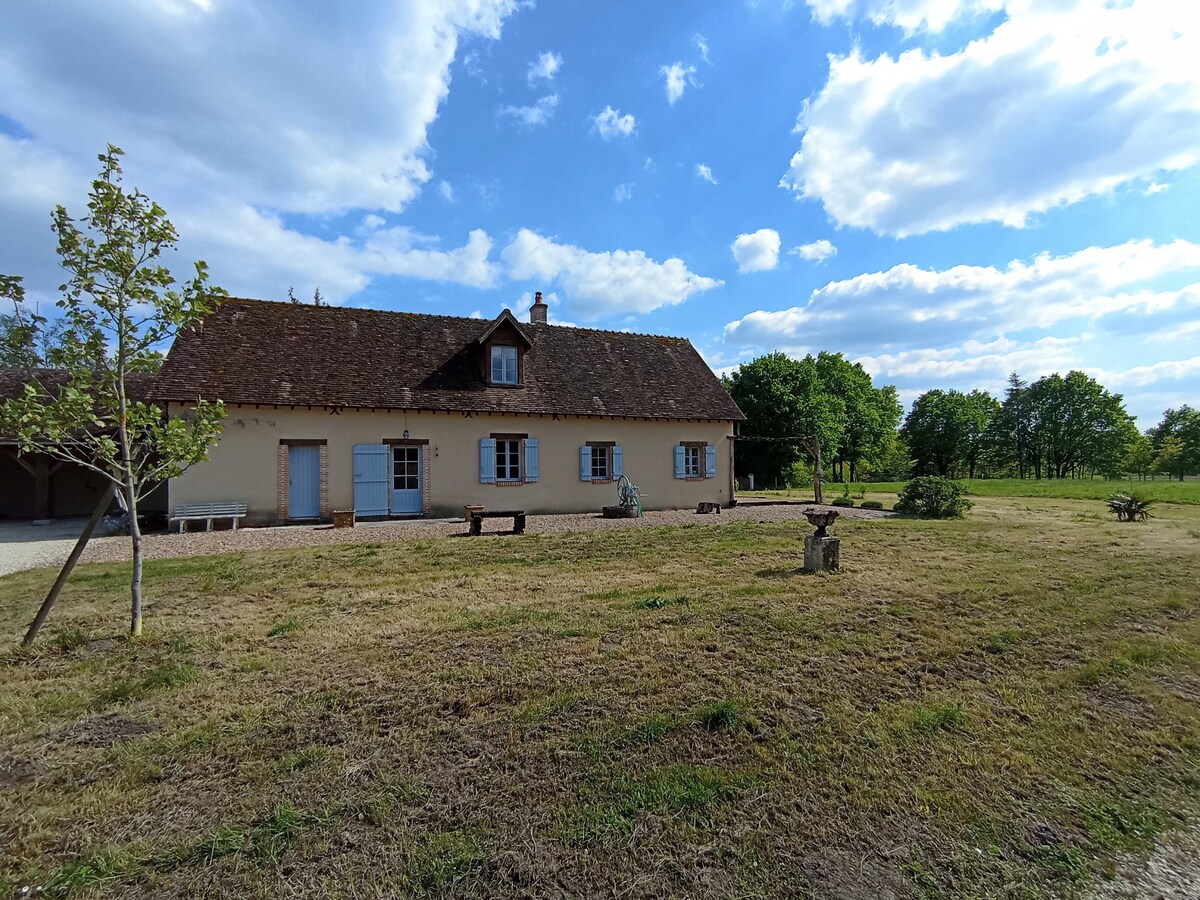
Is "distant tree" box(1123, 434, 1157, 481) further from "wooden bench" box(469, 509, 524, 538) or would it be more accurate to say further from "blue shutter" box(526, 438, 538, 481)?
"wooden bench" box(469, 509, 524, 538)

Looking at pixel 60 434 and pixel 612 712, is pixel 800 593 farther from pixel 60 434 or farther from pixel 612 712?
pixel 60 434

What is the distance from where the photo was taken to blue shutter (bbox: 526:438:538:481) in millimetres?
15719

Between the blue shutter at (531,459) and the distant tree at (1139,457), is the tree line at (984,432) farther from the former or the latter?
the blue shutter at (531,459)

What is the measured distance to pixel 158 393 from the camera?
1257 centimetres

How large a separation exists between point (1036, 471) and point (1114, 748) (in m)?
63.7

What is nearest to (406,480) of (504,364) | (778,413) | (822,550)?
(504,364)

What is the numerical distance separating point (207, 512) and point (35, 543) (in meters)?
2.94

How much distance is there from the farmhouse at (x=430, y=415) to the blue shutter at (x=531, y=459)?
0.03 metres

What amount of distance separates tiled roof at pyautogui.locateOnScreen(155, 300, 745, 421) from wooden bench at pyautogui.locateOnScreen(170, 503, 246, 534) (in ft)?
8.21

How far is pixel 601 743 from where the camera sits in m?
3.16

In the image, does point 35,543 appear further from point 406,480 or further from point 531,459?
point 531,459

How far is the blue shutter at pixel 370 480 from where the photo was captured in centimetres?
1403

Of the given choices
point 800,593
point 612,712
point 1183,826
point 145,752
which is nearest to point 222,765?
point 145,752

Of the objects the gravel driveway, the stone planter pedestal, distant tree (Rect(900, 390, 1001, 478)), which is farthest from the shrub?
distant tree (Rect(900, 390, 1001, 478))
